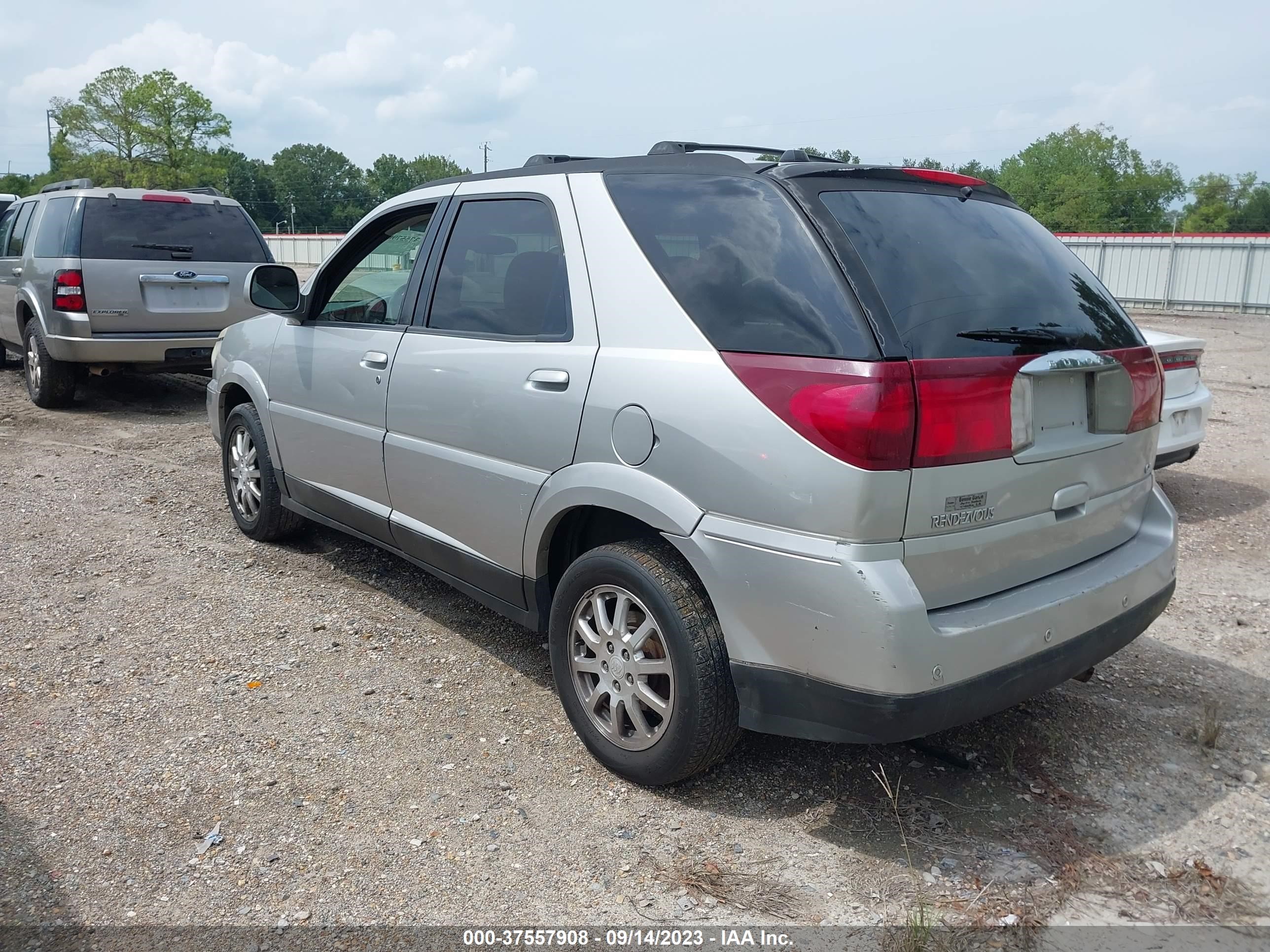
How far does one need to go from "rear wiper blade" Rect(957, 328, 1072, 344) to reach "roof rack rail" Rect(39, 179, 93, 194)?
9679 millimetres

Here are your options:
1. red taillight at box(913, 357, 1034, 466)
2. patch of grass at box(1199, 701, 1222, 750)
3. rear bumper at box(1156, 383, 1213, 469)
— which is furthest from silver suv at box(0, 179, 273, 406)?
patch of grass at box(1199, 701, 1222, 750)

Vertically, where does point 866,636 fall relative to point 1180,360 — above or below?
below

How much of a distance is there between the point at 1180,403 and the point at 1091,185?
91.5 meters

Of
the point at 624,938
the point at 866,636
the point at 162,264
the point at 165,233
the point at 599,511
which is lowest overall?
the point at 624,938

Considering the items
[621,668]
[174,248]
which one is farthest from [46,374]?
[621,668]

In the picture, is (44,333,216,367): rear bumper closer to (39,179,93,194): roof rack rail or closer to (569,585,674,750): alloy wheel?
(39,179,93,194): roof rack rail

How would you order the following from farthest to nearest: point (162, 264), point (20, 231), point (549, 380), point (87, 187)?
point (20, 231)
point (87, 187)
point (162, 264)
point (549, 380)

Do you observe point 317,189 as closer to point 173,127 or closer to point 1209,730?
point 173,127

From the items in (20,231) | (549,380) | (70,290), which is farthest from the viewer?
(20,231)

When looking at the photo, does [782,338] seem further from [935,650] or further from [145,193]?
[145,193]

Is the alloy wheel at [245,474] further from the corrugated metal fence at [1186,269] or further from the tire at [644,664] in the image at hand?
the corrugated metal fence at [1186,269]

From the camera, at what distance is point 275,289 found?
498 cm

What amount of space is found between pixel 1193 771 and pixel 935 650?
4.80ft

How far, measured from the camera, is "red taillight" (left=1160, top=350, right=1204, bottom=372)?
630 cm
